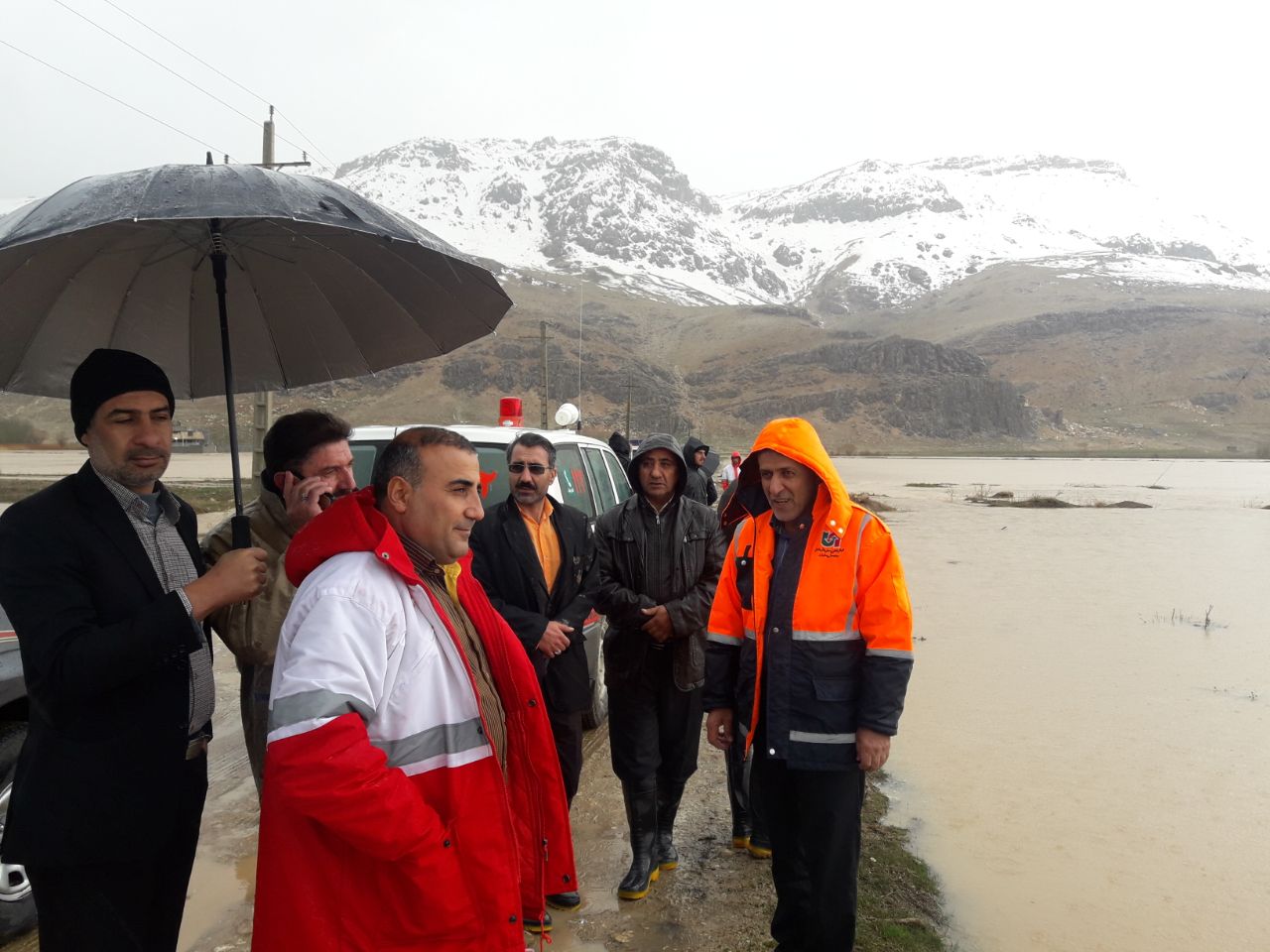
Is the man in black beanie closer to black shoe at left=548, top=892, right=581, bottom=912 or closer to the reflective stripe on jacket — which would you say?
the reflective stripe on jacket

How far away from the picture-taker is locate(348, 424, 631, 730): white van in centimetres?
487

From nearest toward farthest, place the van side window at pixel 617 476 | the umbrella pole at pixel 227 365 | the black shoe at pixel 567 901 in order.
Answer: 1. the umbrella pole at pixel 227 365
2. the black shoe at pixel 567 901
3. the van side window at pixel 617 476

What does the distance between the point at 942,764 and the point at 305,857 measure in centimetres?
504

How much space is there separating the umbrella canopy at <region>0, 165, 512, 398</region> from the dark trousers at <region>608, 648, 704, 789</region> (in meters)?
1.66

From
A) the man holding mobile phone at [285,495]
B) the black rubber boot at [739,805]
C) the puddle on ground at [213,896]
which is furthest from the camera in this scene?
the black rubber boot at [739,805]

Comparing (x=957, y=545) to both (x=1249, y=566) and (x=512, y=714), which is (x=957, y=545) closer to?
(x=1249, y=566)

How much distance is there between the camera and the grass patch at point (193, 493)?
19.6 meters

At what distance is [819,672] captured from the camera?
9.20 ft

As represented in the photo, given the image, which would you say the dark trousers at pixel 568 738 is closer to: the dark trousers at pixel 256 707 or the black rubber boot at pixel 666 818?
the black rubber boot at pixel 666 818

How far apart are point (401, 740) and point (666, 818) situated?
2491mm

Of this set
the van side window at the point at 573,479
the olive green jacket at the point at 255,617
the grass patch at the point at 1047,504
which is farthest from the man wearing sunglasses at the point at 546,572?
the grass patch at the point at 1047,504

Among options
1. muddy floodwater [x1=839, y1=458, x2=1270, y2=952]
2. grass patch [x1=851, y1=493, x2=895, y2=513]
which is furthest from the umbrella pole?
grass patch [x1=851, y1=493, x2=895, y2=513]

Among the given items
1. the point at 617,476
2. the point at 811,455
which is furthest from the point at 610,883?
the point at 617,476

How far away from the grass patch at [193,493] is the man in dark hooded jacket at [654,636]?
1639 cm
